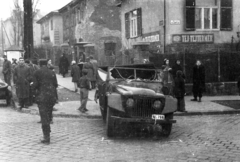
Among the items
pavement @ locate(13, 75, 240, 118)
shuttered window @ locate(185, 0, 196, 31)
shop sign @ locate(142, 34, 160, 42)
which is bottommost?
pavement @ locate(13, 75, 240, 118)

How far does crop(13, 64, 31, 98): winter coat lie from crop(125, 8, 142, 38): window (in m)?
11.5

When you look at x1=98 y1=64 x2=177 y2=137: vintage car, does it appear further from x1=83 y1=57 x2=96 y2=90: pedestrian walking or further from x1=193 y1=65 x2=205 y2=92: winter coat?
x1=83 y1=57 x2=96 y2=90: pedestrian walking

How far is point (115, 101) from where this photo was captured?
823cm

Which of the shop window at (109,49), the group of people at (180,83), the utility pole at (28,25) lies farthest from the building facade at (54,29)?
the group of people at (180,83)

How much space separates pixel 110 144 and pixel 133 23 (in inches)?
696

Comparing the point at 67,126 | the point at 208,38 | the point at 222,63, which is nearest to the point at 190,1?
the point at 208,38

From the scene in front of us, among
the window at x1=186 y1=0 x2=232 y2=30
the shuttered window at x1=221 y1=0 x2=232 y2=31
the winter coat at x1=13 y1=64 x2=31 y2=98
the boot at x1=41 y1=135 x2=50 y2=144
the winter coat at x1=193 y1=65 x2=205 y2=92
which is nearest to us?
the boot at x1=41 y1=135 x2=50 y2=144

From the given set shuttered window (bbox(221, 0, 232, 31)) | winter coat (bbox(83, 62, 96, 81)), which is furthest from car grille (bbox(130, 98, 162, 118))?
shuttered window (bbox(221, 0, 232, 31))

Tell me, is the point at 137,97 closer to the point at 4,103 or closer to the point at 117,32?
the point at 4,103

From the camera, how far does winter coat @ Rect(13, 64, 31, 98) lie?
12.7m

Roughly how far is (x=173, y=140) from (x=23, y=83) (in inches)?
263

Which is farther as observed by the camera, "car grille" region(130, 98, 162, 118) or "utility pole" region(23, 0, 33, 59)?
"utility pole" region(23, 0, 33, 59)

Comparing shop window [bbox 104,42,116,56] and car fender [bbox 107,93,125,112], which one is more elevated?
shop window [bbox 104,42,116,56]

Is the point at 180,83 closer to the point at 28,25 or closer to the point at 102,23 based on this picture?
the point at 28,25
